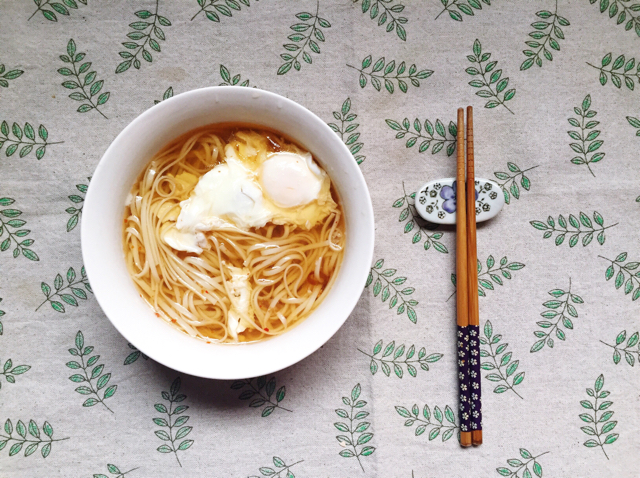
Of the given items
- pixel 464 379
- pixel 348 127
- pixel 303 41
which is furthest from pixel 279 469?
pixel 303 41

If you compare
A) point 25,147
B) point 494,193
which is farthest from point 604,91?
point 25,147

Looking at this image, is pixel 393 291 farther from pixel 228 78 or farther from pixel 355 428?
pixel 228 78

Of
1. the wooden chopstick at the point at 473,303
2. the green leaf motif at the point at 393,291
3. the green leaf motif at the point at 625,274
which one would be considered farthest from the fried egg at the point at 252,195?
the green leaf motif at the point at 625,274

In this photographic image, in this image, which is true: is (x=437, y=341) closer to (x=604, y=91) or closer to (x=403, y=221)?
(x=403, y=221)

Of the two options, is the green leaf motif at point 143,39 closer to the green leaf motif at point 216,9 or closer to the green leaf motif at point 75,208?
the green leaf motif at point 216,9

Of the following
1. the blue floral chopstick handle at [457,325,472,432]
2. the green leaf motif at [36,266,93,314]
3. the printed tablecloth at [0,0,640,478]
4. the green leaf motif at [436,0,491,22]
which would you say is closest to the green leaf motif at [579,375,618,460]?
the printed tablecloth at [0,0,640,478]

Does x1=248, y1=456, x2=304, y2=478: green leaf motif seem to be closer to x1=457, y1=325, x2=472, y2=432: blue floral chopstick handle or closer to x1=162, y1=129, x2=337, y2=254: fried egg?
x1=457, y1=325, x2=472, y2=432: blue floral chopstick handle
